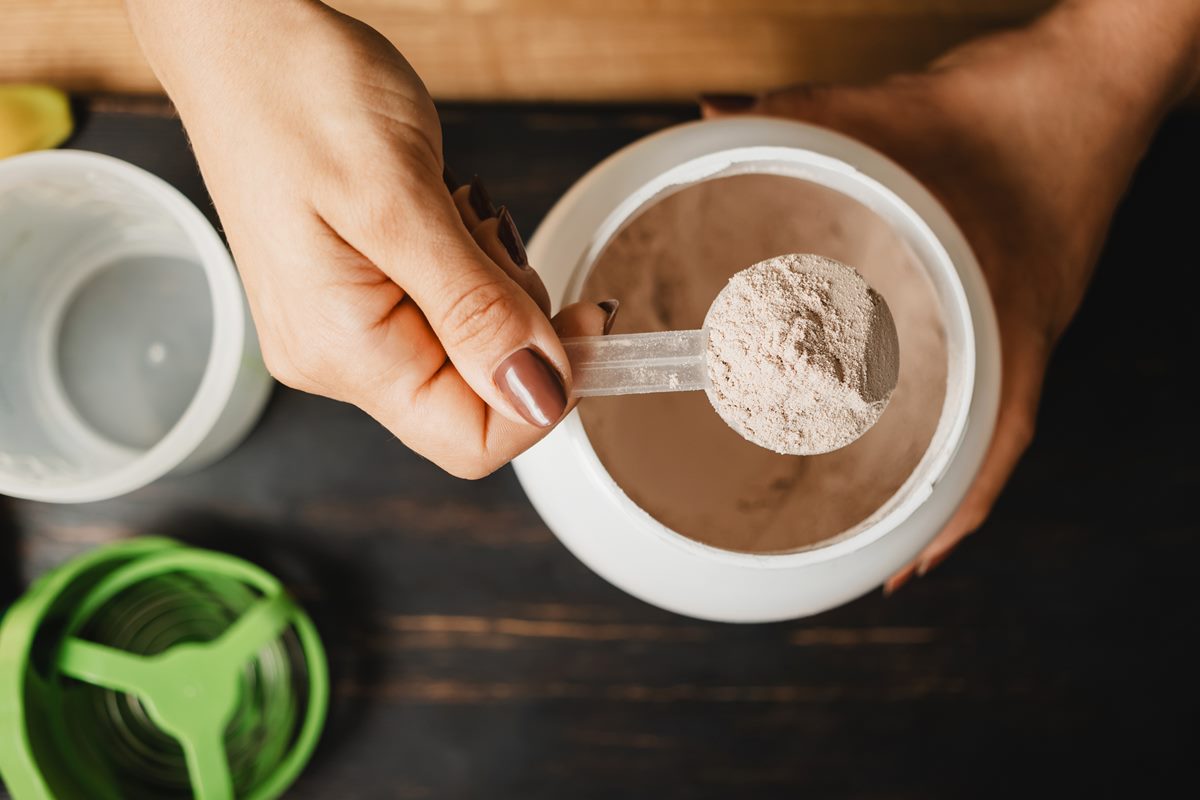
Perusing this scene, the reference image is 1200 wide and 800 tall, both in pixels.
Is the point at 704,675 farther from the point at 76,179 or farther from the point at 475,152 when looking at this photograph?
the point at 76,179

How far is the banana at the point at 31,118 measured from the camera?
538 mm

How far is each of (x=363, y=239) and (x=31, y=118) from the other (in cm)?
37

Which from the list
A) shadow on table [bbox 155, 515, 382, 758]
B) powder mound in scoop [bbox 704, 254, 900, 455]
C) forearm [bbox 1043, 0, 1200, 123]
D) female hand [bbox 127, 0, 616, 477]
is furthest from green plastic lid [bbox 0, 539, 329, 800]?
forearm [bbox 1043, 0, 1200, 123]

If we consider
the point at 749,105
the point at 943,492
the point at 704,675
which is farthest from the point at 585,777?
the point at 749,105

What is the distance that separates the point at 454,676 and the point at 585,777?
0.11 metres

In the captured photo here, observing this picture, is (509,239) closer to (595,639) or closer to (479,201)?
(479,201)

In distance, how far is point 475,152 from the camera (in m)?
0.56

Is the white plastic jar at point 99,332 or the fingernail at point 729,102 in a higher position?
the fingernail at point 729,102

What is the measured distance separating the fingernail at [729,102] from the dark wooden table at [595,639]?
0.22 feet

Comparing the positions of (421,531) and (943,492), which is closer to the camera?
(943,492)

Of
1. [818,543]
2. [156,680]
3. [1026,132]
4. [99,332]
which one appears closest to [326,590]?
[156,680]

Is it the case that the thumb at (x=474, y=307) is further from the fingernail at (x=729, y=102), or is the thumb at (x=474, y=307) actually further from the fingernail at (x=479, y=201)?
the fingernail at (x=729, y=102)

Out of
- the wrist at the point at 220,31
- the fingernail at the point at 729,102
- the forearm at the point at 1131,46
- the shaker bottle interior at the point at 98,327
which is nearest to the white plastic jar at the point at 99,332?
the shaker bottle interior at the point at 98,327

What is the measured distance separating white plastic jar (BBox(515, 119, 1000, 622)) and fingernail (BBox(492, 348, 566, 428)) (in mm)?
23
